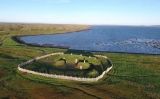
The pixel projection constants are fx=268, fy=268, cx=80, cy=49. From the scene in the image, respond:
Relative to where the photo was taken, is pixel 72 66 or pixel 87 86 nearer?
pixel 87 86

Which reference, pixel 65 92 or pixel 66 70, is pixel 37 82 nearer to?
pixel 65 92

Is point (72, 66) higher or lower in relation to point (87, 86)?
higher

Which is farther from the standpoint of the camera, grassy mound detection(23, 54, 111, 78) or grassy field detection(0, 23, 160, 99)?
grassy mound detection(23, 54, 111, 78)

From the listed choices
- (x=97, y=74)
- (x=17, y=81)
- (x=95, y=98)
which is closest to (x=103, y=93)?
(x=95, y=98)

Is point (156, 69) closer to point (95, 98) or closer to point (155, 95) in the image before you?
point (155, 95)

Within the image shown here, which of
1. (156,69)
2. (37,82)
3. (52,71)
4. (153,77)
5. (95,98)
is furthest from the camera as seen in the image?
(156,69)

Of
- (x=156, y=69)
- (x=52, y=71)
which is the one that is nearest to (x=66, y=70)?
(x=52, y=71)

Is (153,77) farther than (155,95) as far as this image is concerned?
Yes

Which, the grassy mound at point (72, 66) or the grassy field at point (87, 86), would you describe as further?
the grassy mound at point (72, 66)

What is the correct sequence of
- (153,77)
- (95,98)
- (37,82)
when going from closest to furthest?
(95,98), (37,82), (153,77)
